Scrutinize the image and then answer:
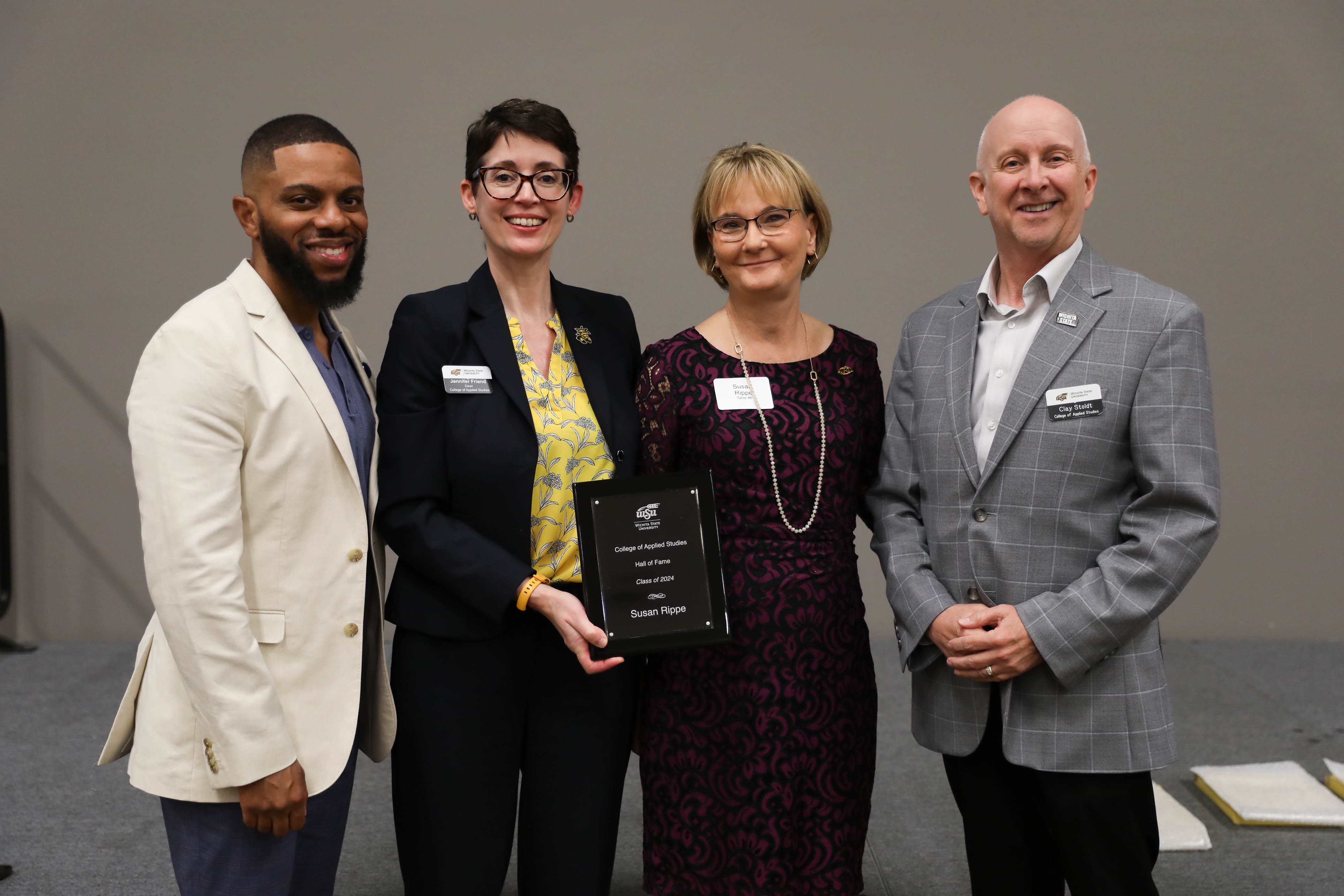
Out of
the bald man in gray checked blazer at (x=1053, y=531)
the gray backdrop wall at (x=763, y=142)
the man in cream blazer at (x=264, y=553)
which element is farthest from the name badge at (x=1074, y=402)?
the gray backdrop wall at (x=763, y=142)

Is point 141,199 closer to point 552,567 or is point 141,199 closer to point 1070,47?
point 552,567

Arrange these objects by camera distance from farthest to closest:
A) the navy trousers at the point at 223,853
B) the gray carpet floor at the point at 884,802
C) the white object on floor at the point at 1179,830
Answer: the white object on floor at the point at 1179,830 → the gray carpet floor at the point at 884,802 → the navy trousers at the point at 223,853

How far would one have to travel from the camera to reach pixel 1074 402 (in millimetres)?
1860

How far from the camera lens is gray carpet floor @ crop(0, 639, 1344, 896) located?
303 cm

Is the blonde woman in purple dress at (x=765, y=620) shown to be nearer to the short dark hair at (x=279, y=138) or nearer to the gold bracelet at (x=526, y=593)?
the gold bracelet at (x=526, y=593)

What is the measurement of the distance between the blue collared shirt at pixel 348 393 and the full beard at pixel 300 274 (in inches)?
3.0

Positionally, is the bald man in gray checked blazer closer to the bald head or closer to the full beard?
the bald head

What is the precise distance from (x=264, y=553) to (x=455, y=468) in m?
0.40

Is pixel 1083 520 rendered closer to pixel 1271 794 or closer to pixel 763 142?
pixel 1271 794

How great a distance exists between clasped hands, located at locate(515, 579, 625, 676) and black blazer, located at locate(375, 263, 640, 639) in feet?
0.18

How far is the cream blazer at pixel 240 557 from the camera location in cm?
166

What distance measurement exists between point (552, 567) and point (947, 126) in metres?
4.10

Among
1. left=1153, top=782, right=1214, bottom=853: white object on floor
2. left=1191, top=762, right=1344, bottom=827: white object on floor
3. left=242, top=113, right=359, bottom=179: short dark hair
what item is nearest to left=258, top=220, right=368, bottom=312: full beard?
left=242, top=113, right=359, bottom=179: short dark hair

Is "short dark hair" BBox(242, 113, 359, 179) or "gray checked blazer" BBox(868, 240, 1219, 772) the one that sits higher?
"short dark hair" BBox(242, 113, 359, 179)
